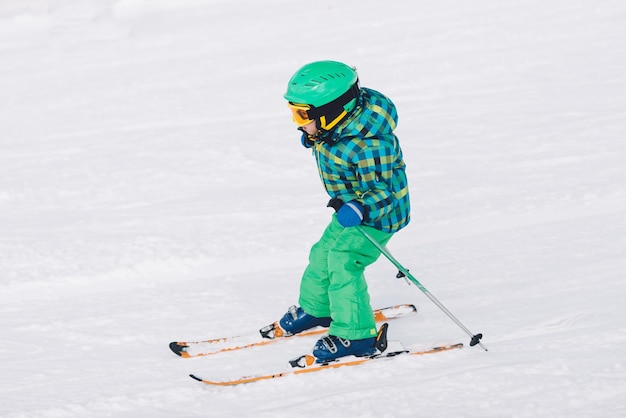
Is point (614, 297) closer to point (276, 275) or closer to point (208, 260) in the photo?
point (276, 275)

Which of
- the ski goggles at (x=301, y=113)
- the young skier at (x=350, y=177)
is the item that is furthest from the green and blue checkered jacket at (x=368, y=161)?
the ski goggles at (x=301, y=113)

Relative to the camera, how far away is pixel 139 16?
11.2m

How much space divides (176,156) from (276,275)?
230cm

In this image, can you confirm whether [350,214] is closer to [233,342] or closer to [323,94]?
[323,94]

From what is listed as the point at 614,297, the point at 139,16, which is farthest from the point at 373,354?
the point at 139,16

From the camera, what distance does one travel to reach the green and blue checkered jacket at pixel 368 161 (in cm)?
332

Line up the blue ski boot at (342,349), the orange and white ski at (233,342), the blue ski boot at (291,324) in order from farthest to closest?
the blue ski boot at (291,324) → the orange and white ski at (233,342) → the blue ski boot at (342,349)

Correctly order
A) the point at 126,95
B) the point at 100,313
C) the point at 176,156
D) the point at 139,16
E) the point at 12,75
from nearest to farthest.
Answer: the point at 100,313 < the point at 176,156 < the point at 126,95 < the point at 12,75 < the point at 139,16

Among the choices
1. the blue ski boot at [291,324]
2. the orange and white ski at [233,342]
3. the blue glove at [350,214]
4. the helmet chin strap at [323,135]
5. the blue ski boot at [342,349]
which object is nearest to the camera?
the blue glove at [350,214]

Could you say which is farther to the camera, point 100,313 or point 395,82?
point 395,82

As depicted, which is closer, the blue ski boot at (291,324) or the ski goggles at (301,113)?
the ski goggles at (301,113)

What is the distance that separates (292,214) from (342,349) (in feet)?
5.97

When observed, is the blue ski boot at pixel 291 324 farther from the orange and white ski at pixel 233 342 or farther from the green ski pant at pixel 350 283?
the green ski pant at pixel 350 283

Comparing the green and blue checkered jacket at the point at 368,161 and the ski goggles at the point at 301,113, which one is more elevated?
the ski goggles at the point at 301,113
